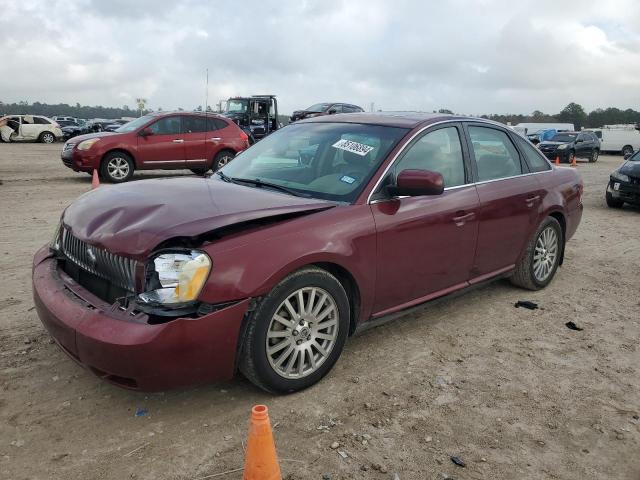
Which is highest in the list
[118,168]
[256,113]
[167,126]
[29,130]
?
[256,113]

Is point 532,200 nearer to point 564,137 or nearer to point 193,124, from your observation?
point 193,124

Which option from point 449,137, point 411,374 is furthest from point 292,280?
point 449,137

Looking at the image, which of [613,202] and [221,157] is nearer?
[613,202]

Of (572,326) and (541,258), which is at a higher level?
(541,258)

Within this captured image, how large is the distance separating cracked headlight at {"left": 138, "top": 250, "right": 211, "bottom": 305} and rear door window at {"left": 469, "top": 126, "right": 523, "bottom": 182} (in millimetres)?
2589

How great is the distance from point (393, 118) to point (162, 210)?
2036 mm

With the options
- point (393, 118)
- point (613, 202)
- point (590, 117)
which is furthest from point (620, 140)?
point (590, 117)

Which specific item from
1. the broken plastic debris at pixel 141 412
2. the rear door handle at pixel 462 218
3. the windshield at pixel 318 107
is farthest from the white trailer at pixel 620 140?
the broken plastic debris at pixel 141 412

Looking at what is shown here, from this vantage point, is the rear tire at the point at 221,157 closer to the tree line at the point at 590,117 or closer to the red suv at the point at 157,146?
the red suv at the point at 157,146

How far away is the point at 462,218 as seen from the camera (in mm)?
4125

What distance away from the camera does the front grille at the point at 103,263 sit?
9.44ft

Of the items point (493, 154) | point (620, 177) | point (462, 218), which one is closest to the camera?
point (462, 218)

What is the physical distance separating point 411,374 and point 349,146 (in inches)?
64.8

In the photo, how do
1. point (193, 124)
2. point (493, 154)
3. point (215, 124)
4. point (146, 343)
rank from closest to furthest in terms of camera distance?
point (146, 343), point (493, 154), point (193, 124), point (215, 124)
